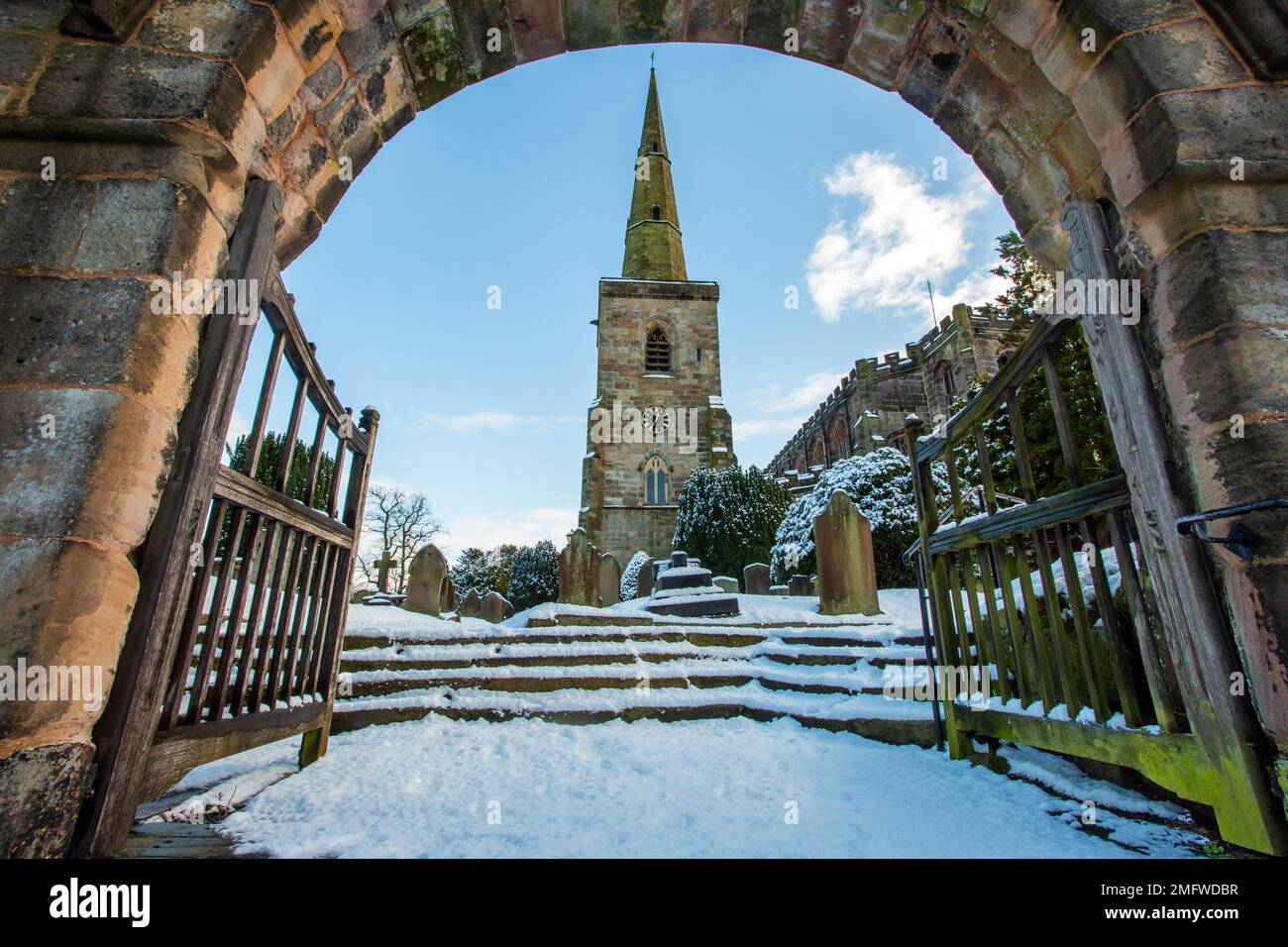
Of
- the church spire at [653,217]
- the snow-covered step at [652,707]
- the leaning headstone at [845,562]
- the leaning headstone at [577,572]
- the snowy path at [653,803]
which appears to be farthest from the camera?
the church spire at [653,217]

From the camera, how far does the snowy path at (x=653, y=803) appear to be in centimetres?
191

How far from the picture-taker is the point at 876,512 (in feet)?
36.3

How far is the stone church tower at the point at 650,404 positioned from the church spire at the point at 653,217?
0.31ft

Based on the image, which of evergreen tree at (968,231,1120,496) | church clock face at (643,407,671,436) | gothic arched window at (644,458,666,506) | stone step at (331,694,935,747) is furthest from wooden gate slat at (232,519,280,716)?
church clock face at (643,407,671,436)

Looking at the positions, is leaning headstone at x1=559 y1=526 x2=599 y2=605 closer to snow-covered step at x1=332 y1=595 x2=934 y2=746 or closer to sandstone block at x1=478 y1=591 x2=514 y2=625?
sandstone block at x1=478 y1=591 x2=514 y2=625

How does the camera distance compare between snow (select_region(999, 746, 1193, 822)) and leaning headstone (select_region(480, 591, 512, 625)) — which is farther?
leaning headstone (select_region(480, 591, 512, 625))

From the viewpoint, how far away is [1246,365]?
155 centimetres

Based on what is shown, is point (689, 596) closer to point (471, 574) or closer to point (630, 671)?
point (630, 671)

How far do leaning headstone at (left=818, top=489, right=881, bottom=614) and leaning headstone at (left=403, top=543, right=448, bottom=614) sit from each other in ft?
19.2

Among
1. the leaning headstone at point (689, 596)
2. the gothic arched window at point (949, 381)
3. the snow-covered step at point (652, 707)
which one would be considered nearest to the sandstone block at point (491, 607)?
the leaning headstone at point (689, 596)

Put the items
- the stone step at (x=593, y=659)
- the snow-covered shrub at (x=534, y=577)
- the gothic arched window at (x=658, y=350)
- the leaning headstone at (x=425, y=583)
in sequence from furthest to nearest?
the gothic arched window at (x=658, y=350), the snow-covered shrub at (x=534, y=577), the leaning headstone at (x=425, y=583), the stone step at (x=593, y=659)

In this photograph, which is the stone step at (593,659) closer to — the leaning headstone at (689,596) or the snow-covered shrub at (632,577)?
the leaning headstone at (689,596)

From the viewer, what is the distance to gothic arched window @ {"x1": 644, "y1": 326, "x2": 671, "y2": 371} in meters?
24.4
